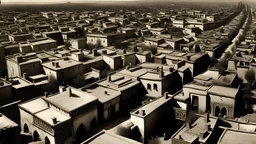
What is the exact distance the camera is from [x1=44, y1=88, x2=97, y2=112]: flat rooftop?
2880 centimetres

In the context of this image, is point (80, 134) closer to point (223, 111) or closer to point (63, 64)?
point (63, 64)

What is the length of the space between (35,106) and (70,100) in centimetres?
395

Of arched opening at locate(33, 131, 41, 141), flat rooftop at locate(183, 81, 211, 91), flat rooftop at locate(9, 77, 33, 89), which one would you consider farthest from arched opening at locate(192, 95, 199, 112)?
flat rooftop at locate(9, 77, 33, 89)

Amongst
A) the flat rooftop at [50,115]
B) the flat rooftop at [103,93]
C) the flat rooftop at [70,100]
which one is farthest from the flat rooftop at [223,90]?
the flat rooftop at [50,115]

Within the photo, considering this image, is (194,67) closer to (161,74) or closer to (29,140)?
(161,74)

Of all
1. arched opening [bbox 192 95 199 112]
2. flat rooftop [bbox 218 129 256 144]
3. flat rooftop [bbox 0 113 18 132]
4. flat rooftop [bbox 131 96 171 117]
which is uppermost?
flat rooftop [bbox 0 113 18 132]

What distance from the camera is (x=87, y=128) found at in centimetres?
3044

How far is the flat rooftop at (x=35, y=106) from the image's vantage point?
29.7 m

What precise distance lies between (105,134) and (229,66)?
30908 mm

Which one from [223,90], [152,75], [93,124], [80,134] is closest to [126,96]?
[152,75]

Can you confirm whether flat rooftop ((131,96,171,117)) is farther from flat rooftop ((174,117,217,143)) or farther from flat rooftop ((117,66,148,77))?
flat rooftop ((117,66,148,77))

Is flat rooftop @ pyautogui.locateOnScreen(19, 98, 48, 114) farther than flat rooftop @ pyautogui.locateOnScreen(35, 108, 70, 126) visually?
Yes

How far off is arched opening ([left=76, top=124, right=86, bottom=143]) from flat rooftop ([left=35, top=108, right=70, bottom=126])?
252 centimetres

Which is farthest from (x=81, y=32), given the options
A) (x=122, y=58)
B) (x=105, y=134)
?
(x=105, y=134)
